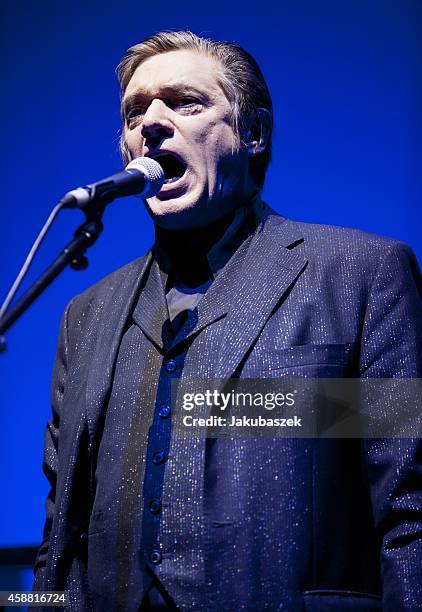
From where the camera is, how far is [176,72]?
5.18 feet

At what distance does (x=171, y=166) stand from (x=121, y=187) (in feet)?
1.12

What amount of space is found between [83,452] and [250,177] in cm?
56

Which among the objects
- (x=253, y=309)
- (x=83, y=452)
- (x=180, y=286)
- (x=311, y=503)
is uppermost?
(x=180, y=286)

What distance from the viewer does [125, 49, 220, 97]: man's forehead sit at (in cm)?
157

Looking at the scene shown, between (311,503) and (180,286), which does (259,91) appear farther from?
(311,503)

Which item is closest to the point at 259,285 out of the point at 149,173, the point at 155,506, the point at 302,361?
the point at 302,361

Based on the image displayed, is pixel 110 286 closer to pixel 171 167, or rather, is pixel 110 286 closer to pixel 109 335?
pixel 109 335

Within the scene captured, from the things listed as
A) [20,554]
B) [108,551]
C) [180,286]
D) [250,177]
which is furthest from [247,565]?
[20,554]

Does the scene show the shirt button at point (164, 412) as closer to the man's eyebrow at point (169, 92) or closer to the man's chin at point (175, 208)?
the man's chin at point (175, 208)

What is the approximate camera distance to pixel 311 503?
→ 1278 millimetres

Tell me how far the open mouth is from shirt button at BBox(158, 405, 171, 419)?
1.24 feet

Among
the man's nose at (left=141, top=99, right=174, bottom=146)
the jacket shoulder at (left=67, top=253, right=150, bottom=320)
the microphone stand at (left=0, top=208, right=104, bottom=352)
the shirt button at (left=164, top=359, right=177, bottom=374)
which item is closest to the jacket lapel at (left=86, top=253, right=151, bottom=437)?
the jacket shoulder at (left=67, top=253, right=150, bottom=320)

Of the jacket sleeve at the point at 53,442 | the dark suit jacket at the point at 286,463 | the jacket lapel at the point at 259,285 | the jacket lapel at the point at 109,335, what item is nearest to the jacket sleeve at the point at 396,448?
the dark suit jacket at the point at 286,463

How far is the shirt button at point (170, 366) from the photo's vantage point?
4.65 ft
